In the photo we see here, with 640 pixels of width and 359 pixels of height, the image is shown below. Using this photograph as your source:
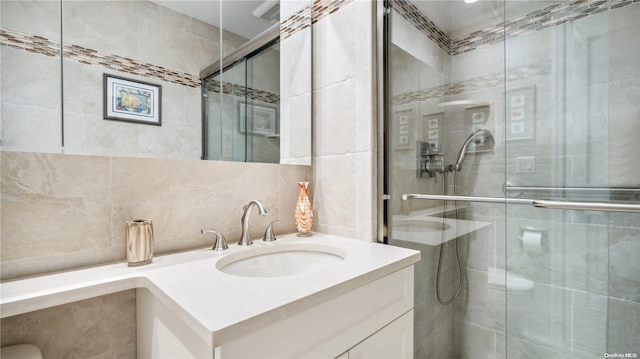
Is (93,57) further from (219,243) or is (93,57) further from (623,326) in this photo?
(623,326)

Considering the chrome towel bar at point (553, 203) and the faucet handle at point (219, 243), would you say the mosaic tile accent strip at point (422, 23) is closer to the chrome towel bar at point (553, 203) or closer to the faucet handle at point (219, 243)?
the chrome towel bar at point (553, 203)

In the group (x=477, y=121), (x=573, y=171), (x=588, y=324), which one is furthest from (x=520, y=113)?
(x=588, y=324)

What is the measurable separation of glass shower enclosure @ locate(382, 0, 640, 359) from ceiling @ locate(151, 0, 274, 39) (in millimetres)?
592

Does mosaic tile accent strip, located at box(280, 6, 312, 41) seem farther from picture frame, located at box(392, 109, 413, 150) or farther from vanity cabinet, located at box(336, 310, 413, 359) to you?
vanity cabinet, located at box(336, 310, 413, 359)

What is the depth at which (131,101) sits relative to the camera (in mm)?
930

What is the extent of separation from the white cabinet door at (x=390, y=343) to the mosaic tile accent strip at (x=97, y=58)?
104 cm

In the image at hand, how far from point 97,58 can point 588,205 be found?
161cm

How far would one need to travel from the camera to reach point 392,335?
2.89ft

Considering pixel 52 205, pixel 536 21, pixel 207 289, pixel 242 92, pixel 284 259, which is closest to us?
pixel 207 289

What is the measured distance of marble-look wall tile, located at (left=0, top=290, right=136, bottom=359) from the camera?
0.73m

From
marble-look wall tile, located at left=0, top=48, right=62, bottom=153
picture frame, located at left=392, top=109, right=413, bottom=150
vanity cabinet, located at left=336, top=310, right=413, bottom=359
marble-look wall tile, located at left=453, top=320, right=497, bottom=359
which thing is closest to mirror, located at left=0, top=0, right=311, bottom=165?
marble-look wall tile, located at left=0, top=48, right=62, bottom=153

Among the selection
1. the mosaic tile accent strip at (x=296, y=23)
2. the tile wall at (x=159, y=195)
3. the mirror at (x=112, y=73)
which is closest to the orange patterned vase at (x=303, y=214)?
the tile wall at (x=159, y=195)

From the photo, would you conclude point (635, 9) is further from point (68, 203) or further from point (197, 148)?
point (68, 203)

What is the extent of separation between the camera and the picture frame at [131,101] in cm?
89
